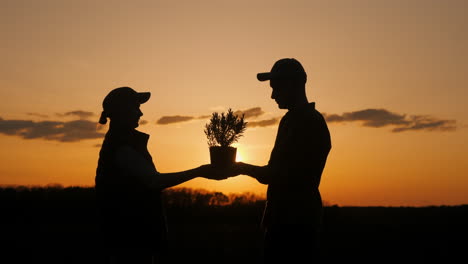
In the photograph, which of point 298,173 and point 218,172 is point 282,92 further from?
point 218,172

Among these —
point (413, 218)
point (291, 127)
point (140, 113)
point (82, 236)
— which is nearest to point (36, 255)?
point (82, 236)

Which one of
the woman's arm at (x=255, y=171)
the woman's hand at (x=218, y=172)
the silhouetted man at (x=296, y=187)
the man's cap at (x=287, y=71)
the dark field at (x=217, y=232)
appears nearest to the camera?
the silhouetted man at (x=296, y=187)

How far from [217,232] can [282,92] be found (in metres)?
15.4

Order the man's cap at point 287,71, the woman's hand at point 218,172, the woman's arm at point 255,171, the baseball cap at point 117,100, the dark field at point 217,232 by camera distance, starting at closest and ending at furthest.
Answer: the woman's arm at point 255,171
the man's cap at point 287,71
the baseball cap at point 117,100
the woman's hand at point 218,172
the dark field at point 217,232

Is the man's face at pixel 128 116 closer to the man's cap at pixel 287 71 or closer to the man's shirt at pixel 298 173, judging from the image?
the man's cap at pixel 287 71

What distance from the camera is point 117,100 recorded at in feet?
21.8

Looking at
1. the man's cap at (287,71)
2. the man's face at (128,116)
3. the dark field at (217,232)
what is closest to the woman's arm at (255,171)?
the man's cap at (287,71)

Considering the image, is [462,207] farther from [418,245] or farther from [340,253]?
[340,253]

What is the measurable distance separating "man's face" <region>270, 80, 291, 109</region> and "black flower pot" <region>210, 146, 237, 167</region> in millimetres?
780

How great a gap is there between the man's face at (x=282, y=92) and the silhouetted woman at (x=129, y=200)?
151 centimetres

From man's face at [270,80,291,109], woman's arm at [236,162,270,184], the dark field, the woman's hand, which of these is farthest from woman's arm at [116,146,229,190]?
the dark field

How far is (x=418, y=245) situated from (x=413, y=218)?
7.54 metres

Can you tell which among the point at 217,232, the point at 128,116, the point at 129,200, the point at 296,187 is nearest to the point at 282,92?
the point at 296,187

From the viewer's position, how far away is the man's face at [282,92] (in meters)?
6.50
